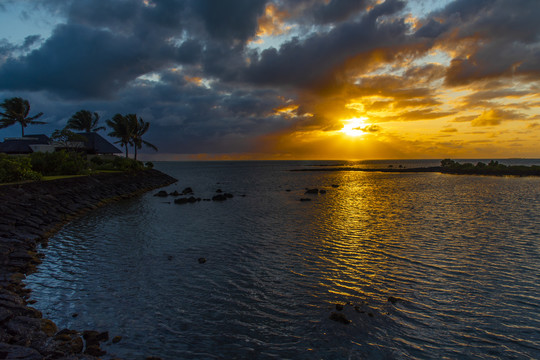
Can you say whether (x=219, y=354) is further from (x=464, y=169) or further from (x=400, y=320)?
(x=464, y=169)

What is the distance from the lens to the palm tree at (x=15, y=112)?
60.3 m

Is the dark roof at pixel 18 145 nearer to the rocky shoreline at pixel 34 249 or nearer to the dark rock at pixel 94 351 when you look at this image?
A: the rocky shoreline at pixel 34 249

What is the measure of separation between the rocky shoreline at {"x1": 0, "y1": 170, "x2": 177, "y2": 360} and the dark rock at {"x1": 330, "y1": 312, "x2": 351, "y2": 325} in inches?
283

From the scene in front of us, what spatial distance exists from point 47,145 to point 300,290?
5847cm

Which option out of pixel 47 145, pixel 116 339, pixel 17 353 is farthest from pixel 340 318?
pixel 47 145

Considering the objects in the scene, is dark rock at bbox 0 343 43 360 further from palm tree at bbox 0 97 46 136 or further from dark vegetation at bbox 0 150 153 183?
palm tree at bbox 0 97 46 136

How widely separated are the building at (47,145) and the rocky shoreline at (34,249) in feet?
41.6

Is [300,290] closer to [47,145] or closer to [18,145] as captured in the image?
[47,145]

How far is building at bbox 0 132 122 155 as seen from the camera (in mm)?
50109

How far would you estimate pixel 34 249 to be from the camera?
1678cm

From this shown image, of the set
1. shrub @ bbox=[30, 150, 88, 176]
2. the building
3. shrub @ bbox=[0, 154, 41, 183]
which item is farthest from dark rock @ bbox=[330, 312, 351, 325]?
the building

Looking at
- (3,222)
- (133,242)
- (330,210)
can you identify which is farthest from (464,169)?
(3,222)

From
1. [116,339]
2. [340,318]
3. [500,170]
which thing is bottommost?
[116,339]

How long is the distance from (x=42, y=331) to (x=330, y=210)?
2866 cm
